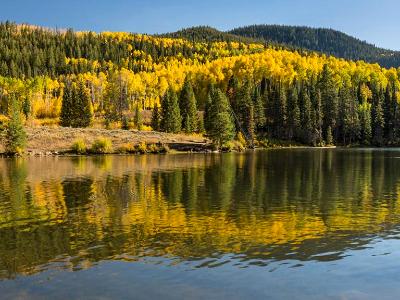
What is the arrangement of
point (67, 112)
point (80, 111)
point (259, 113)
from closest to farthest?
point (80, 111), point (67, 112), point (259, 113)

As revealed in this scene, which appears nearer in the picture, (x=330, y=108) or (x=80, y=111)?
(x=80, y=111)

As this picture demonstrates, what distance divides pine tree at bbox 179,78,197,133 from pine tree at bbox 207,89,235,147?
22384 millimetres

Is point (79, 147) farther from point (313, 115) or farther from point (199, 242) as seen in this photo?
point (199, 242)

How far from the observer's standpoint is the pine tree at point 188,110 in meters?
143

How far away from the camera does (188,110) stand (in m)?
147

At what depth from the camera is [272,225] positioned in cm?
2861

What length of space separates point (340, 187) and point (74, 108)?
112 m

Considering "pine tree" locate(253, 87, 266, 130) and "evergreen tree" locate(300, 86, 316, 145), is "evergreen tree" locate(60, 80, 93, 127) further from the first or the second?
"evergreen tree" locate(300, 86, 316, 145)

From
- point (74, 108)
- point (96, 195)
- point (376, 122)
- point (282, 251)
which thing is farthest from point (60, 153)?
point (376, 122)

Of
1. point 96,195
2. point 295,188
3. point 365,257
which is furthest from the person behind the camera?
point 295,188

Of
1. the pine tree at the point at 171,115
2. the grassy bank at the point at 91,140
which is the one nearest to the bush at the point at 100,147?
the grassy bank at the point at 91,140

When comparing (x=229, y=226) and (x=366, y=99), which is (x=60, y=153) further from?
(x=366, y=99)

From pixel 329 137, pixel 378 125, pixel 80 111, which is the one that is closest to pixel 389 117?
pixel 378 125

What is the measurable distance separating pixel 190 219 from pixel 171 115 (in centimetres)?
10763
